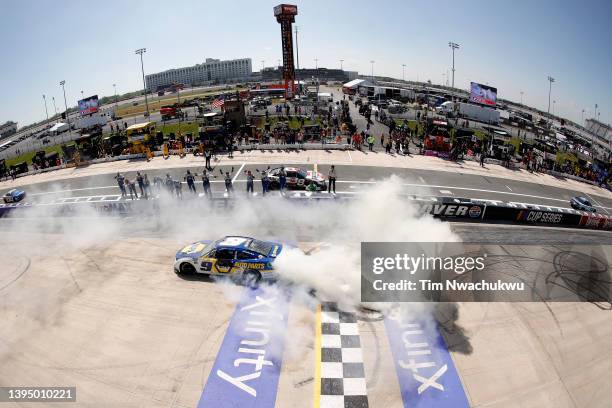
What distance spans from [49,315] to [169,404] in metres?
5.44

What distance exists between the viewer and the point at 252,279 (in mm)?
10883

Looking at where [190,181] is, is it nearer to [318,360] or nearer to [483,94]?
[318,360]

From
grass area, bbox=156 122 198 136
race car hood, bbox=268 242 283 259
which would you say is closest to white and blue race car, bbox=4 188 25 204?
grass area, bbox=156 122 198 136

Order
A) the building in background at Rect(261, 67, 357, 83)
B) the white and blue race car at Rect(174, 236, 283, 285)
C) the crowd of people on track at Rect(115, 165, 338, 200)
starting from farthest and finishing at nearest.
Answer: the building in background at Rect(261, 67, 357, 83), the crowd of people on track at Rect(115, 165, 338, 200), the white and blue race car at Rect(174, 236, 283, 285)

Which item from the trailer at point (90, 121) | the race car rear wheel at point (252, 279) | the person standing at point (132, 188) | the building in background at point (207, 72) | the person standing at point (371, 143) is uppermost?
the building in background at point (207, 72)

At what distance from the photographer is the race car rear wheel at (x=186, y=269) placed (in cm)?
1160

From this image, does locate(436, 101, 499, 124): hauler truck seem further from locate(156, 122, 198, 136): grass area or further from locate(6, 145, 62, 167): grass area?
locate(6, 145, 62, 167): grass area

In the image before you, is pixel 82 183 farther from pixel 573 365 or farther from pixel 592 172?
pixel 592 172

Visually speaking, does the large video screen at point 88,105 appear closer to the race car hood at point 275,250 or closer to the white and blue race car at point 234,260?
the white and blue race car at point 234,260

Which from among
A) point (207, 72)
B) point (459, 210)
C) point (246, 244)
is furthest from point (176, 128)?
point (207, 72)

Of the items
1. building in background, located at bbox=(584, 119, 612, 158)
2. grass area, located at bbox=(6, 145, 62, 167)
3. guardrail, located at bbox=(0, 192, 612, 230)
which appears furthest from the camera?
building in background, located at bbox=(584, 119, 612, 158)

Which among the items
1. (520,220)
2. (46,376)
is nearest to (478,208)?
(520,220)

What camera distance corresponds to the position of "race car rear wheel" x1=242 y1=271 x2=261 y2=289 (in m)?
10.9

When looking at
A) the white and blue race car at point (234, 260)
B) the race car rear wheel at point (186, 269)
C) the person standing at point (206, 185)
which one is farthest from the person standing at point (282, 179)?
the race car rear wheel at point (186, 269)
